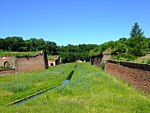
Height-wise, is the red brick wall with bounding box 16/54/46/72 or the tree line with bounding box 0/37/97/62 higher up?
the tree line with bounding box 0/37/97/62

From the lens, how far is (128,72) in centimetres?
2088

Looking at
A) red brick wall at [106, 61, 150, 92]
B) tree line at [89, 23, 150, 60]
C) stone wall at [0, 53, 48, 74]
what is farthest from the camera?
stone wall at [0, 53, 48, 74]

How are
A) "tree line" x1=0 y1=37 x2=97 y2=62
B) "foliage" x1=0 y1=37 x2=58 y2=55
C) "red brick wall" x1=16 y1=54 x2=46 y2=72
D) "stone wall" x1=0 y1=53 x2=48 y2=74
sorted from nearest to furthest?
"stone wall" x1=0 y1=53 x2=48 y2=74
"red brick wall" x1=16 y1=54 x2=46 y2=72
"foliage" x1=0 y1=37 x2=58 y2=55
"tree line" x1=0 y1=37 x2=97 y2=62

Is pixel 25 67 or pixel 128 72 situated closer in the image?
pixel 128 72

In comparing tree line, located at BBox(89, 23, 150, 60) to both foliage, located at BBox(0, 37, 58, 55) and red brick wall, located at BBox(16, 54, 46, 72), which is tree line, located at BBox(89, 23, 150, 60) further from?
foliage, located at BBox(0, 37, 58, 55)

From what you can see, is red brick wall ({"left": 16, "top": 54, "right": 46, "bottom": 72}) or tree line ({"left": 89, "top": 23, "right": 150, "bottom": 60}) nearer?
tree line ({"left": 89, "top": 23, "right": 150, "bottom": 60})

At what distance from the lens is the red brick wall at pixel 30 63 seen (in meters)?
43.0

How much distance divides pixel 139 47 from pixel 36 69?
21.7 meters

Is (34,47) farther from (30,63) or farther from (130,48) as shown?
(130,48)

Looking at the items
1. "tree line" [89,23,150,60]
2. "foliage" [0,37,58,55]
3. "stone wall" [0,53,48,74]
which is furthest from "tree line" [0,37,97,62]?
"tree line" [89,23,150,60]

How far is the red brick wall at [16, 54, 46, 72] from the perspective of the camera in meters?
43.0

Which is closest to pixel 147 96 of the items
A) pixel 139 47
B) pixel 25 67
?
pixel 139 47

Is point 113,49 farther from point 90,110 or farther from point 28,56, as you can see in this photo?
point 90,110

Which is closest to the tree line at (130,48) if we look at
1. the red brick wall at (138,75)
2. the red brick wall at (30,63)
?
the red brick wall at (138,75)
